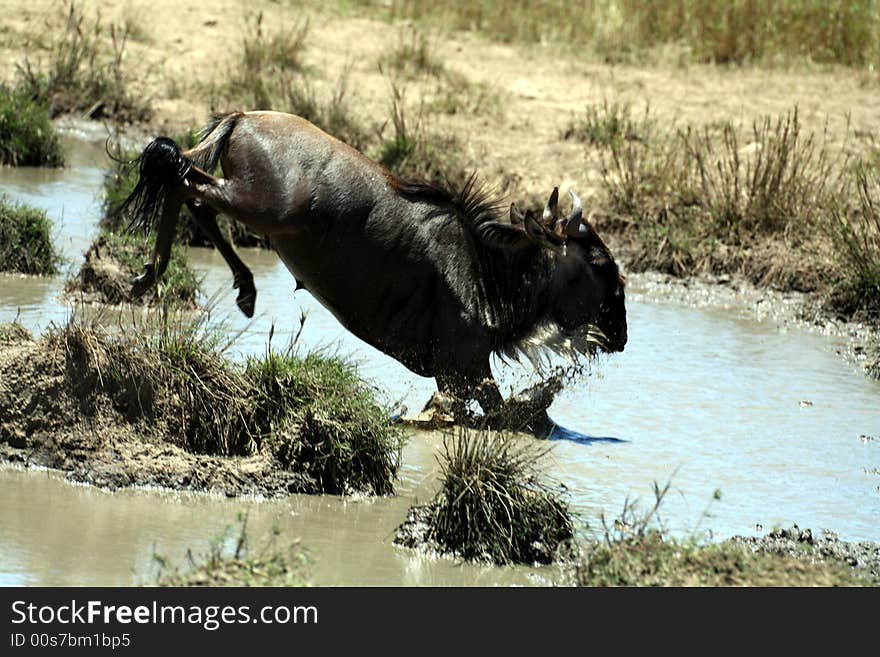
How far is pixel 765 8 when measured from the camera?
21078 millimetres

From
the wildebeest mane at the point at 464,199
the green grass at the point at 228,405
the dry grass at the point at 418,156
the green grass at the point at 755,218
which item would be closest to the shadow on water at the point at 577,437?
the wildebeest mane at the point at 464,199

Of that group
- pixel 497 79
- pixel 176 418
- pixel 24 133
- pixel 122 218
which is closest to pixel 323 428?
A: pixel 176 418

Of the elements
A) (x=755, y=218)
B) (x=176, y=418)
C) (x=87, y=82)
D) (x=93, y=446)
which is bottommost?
(x=87, y=82)

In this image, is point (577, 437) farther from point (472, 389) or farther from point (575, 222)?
point (575, 222)

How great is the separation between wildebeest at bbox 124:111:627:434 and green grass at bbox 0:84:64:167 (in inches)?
234

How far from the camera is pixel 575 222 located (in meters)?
8.94

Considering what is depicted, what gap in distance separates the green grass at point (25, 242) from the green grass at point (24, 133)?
320 centimetres

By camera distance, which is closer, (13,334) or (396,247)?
(13,334)

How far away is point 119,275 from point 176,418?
3.53 m

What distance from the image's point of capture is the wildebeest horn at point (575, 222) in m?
8.91

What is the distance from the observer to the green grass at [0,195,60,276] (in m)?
11.0
